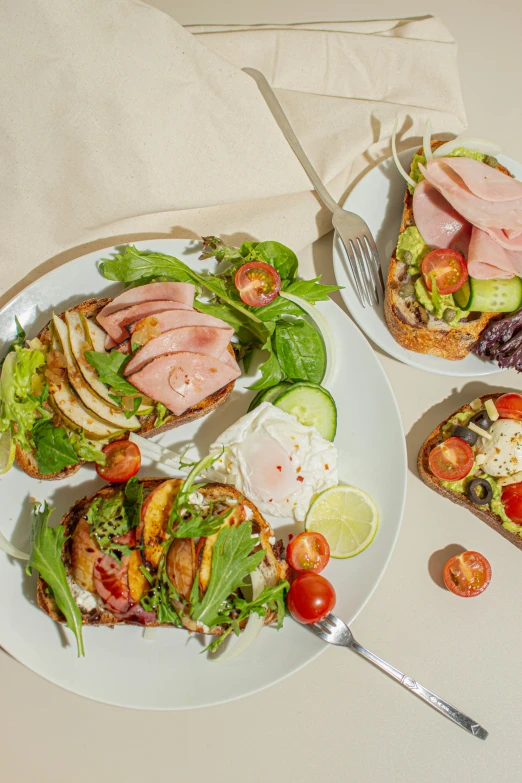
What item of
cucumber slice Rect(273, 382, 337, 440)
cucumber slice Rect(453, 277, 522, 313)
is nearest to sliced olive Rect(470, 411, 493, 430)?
cucumber slice Rect(453, 277, 522, 313)

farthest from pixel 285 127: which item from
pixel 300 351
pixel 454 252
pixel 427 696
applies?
pixel 427 696

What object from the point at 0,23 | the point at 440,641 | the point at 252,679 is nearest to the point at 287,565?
the point at 252,679

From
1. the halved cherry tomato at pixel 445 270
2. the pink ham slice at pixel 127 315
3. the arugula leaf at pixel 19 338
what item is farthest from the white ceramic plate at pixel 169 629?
the halved cherry tomato at pixel 445 270

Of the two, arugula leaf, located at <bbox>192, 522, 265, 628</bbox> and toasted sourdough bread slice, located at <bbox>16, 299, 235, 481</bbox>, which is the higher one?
toasted sourdough bread slice, located at <bbox>16, 299, 235, 481</bbox>

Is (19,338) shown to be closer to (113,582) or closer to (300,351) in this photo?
(113,582)

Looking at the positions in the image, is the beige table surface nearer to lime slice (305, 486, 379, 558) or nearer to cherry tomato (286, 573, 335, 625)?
lime slice (305, 486, 379, 558)

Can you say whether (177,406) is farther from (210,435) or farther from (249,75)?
(249,75)

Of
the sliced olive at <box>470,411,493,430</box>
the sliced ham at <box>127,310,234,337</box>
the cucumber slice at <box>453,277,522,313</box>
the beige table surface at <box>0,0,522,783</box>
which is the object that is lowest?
the beige table surface at <box>0,0,522,783</box>
